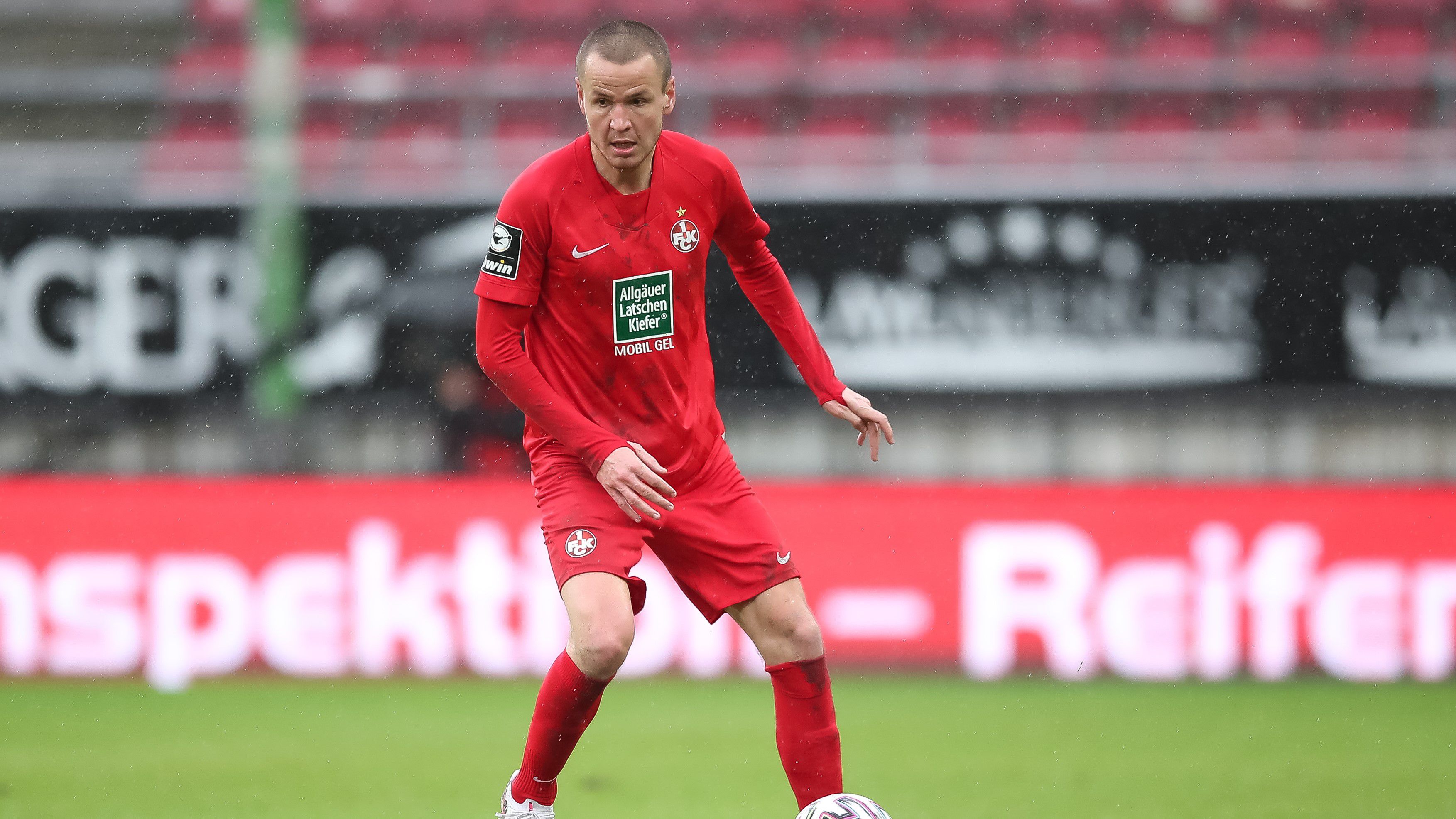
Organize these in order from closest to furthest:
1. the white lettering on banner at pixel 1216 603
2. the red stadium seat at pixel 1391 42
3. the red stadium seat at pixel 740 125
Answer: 1. the white lettering on banner at pixel 1216 603
2. the red stadium seat at pixel 740 125
3. the red stadium seat at pixel 1391 42

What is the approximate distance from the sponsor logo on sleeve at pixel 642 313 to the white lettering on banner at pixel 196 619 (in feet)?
11.2

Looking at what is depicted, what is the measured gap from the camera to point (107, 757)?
15.0 ft

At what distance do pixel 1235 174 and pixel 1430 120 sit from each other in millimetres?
1303

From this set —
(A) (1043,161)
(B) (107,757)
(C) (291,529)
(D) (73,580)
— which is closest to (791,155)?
(A) (1043,161)

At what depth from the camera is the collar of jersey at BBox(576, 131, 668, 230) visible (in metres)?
2.97

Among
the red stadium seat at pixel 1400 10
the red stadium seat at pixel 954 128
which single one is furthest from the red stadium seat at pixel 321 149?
the red stadium seat at pixel 1400 10

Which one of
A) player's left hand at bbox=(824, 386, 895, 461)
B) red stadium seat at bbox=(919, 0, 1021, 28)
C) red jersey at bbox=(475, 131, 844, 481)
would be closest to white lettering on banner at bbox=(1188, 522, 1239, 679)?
player's left hand at bbox=(824, 386, 895, 461)

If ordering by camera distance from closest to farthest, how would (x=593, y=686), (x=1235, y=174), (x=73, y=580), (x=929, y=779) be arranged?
(x=593, y=686) → (x=929, y=779) → (x=73, y=580) → (x=1235, y=174)

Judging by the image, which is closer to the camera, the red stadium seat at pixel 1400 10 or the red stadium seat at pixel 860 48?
the red stadium seat at pixel 1400 10

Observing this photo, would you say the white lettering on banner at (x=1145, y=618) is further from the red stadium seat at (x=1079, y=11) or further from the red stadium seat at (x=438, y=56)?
the red stadium seat at (x=438, y=56)

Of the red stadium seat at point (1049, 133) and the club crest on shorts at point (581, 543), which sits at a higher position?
the red stadium seat at point (1049, 133)

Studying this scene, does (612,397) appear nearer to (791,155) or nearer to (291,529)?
Answer: (291,529)

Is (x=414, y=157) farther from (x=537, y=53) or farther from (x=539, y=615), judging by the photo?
(x=539, y=615)

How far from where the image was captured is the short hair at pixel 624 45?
280 centimetres
